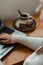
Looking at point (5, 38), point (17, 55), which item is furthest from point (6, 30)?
point (17, 55)

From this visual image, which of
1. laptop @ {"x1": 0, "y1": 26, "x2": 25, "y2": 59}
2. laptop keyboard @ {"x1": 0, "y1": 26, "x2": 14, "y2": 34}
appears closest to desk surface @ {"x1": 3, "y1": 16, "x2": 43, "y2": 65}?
laptop @ {"x1": 0, "y1": 26, "x2": 25, "y2": 59}

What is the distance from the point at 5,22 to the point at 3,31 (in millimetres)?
202

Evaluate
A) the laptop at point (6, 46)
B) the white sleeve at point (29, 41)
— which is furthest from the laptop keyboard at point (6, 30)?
the white sleeve at point (29, 41)

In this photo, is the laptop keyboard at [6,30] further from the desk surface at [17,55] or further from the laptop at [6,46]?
the desk surface at [17,55]

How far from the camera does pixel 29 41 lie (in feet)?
3.87

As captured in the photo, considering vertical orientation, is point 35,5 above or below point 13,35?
above

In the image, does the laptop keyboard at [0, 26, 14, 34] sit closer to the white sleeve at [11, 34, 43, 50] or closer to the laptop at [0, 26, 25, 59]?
the laptop at [0, 26, 25, 59]

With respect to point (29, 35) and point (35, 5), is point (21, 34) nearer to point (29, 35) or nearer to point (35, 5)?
point (29, 35)

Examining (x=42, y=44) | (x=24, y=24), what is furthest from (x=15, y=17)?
(x=42, y=44)

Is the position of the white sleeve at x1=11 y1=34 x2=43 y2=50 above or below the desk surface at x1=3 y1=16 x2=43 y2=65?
above

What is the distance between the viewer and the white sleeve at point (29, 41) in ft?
3.83

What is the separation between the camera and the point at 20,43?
1195 millimetres

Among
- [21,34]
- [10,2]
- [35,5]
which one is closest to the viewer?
[21,34]

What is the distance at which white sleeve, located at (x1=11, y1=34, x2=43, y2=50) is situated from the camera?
1.17 meters
